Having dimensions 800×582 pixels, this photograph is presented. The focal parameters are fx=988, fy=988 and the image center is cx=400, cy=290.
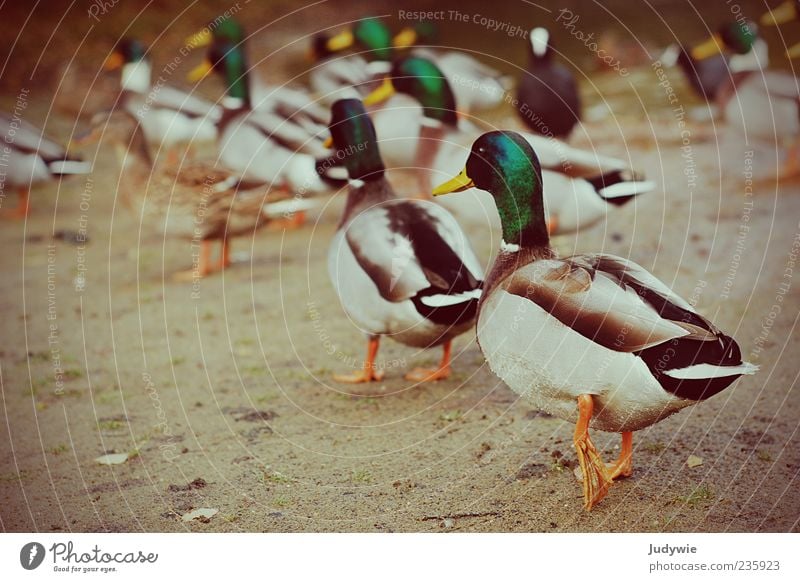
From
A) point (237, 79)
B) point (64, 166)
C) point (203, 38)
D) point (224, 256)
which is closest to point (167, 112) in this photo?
point (237, 79)

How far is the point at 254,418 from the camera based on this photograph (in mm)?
2939

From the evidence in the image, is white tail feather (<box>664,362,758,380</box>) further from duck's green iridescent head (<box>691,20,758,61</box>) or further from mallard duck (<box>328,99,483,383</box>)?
duck's green iridescent head (<box>691,20,758,61</box>)

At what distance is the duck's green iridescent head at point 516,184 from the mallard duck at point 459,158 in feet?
3.61

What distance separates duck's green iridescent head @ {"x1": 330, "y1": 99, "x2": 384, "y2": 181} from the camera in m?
3.27

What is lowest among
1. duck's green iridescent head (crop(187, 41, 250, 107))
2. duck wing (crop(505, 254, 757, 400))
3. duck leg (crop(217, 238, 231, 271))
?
duck wing (crop(505, 254, 757, 400))

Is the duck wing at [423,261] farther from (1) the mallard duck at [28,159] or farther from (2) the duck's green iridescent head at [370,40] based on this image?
(2) the duck's green iridescent head at [370,40]

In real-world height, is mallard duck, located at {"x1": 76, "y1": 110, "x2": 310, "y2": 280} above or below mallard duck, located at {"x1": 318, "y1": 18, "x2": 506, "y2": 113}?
below

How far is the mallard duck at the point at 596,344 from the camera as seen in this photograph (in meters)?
2.08

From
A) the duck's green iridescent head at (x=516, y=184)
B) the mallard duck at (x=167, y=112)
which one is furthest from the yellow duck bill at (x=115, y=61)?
the duck's green iridescent head at (x=516, y=184)

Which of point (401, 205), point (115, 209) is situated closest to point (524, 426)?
point (401, 205)

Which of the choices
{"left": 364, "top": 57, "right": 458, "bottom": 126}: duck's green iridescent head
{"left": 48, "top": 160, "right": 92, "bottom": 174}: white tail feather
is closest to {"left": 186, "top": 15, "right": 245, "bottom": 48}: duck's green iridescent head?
{"left": 48, "top": 160, "right": 92, "bottom": 174}: white tail feather

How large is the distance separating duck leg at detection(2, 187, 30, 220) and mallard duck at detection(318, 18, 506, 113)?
202cm

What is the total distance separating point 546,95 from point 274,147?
1412 mm

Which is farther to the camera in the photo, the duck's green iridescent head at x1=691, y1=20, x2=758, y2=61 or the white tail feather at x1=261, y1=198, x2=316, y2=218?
the duck's green iridescent head at x1=691, y1=20, x2=758, y2=61
